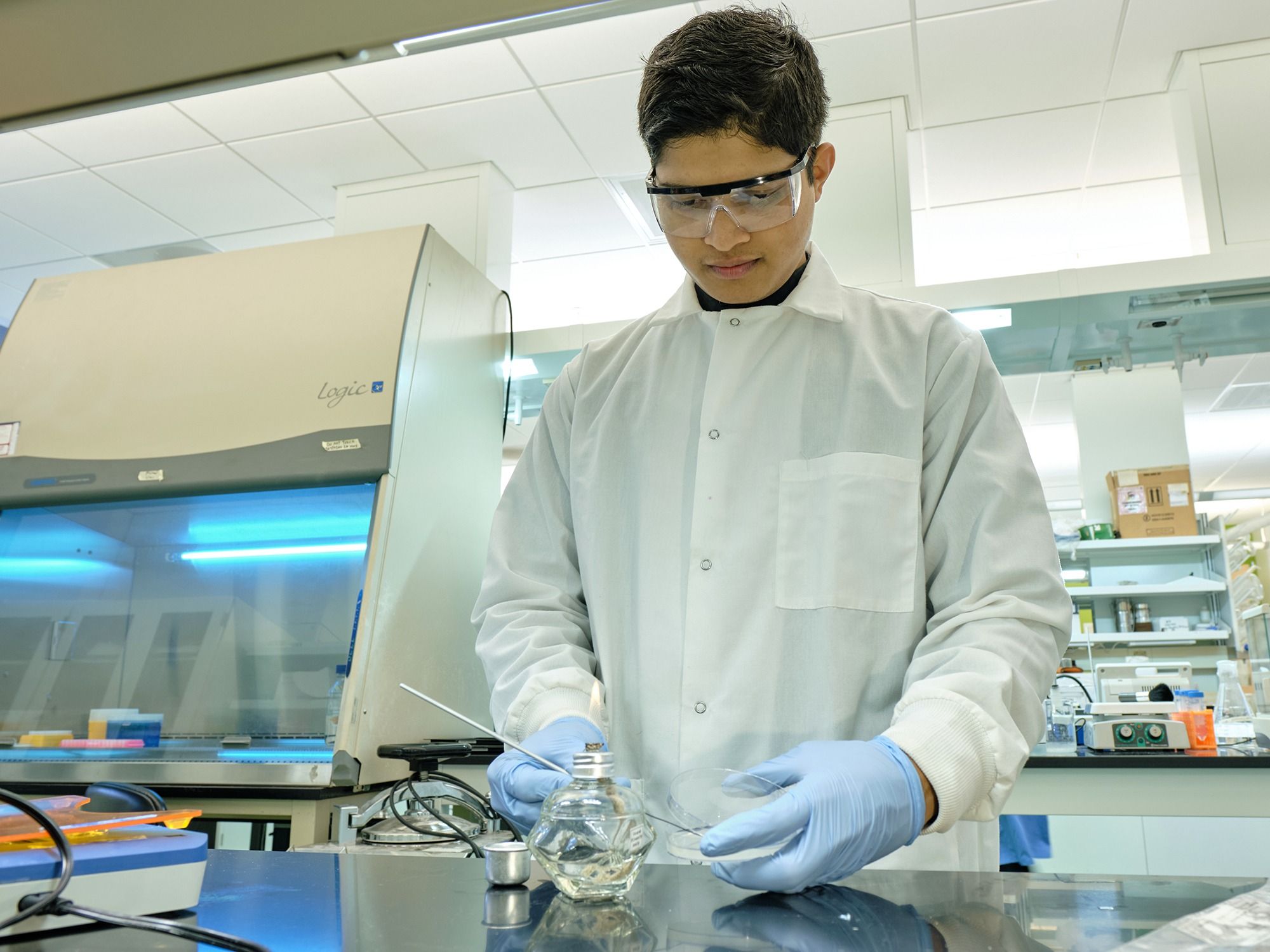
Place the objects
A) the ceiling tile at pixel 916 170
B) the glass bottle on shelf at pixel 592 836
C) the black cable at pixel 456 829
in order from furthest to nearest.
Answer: the ceiling tile at pixel 916 170 → the black cable at pixel 456 829 → the glass bottle on shelf at pixel 592 836

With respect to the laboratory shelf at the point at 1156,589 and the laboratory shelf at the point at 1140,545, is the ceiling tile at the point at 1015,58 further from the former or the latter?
the laboratory shelf at the point at 1156,589

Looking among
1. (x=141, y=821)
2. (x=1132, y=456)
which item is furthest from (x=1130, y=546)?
(x=141, y=821)

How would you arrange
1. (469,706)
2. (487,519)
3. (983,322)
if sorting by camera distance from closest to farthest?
(469,706) < (487,519) < (983,322)

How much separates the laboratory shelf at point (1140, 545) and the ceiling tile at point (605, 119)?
8.50ft

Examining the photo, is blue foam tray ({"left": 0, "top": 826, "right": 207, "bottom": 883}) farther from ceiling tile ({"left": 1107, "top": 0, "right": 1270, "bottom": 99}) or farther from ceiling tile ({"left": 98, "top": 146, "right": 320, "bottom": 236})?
ceiling tile ({"left": 98, "top": 146, "right": 320, "bottom": 236})

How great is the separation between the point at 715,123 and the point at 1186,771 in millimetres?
1880

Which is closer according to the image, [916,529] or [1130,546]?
[916,529]

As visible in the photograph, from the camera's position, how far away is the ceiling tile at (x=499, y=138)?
3293 millimetres

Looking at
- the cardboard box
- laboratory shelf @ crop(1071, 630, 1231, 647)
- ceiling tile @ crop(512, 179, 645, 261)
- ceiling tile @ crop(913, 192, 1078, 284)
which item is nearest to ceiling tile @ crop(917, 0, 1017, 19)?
ceiling tile @ crop(913, 192, 1078, 284)

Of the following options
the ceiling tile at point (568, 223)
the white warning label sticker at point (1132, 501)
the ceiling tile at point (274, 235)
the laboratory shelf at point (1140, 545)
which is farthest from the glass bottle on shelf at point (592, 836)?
the white warning label sticker at point (1132, 501)

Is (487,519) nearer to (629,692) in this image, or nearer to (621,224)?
(629,692)

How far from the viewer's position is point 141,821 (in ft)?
2.28

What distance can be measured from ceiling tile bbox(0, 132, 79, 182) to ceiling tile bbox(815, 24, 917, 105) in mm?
2740

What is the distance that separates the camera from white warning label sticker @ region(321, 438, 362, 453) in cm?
214
